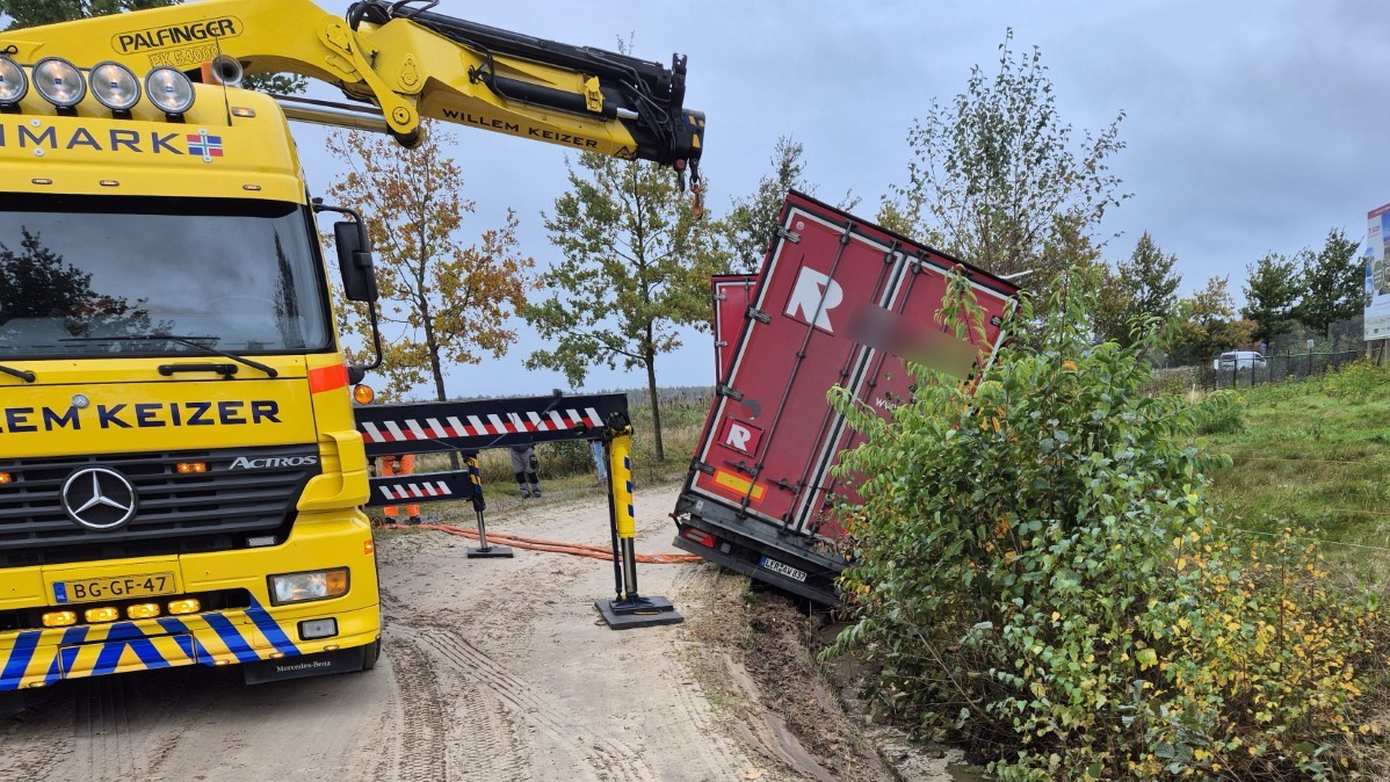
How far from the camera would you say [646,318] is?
55.9 feet

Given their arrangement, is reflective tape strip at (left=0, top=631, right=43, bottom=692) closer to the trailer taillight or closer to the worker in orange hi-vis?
the trailer taillight

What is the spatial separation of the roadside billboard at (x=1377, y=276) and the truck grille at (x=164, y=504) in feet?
95.6

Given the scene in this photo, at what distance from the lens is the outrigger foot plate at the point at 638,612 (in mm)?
6154

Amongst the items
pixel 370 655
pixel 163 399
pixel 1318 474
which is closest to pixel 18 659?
pixel 163 399

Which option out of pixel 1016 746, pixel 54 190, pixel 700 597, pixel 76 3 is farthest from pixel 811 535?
pixel 76 3

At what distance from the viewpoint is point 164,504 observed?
4.11m

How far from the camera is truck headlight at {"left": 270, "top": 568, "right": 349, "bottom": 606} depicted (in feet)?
14.2

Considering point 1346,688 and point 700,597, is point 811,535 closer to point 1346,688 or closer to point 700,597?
point 700,597

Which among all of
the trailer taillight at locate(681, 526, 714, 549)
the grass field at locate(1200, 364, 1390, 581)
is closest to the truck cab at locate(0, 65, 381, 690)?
the trailer taillight at locate(681, 526, 714, 549)

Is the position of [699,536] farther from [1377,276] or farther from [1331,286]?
[1331,286]

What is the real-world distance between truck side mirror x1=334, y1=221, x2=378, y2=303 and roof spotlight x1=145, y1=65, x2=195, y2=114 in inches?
37.9

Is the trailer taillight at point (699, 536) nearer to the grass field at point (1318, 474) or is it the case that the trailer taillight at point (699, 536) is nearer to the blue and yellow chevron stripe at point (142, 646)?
the blue and yellow chevron stripe at point (142, 646)

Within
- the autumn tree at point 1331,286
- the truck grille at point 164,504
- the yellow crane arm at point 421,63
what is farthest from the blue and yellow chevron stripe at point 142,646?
the autumn tree at point 1331,286

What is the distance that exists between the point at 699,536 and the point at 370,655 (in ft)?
10.8
